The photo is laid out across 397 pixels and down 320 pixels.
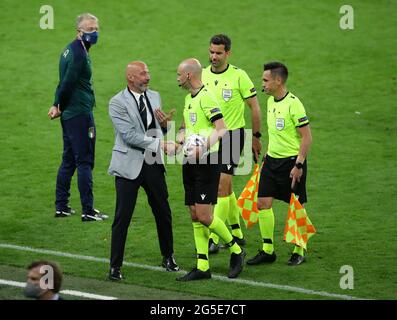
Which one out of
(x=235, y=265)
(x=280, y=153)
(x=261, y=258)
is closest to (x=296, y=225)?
(x=261, y=258)

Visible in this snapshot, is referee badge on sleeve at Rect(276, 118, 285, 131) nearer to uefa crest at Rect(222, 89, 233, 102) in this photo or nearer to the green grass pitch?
uefa crest at Rect(222, 89, 233, 102)

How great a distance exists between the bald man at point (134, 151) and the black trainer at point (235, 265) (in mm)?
962

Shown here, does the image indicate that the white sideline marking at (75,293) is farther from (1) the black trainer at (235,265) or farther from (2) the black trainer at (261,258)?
(2) the black trainer at (261,258)

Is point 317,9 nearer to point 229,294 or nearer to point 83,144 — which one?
point 83,144

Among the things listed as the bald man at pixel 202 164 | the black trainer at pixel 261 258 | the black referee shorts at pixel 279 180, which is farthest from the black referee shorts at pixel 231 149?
the black trainer at pixel 261 258

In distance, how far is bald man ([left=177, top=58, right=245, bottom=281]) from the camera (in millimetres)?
11555

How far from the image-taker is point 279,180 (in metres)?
12.6

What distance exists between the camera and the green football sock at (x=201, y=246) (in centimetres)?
1180

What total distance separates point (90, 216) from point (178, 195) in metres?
1.78

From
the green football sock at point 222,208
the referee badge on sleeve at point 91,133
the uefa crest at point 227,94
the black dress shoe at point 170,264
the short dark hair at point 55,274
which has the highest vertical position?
the uefa crest at point 227,94

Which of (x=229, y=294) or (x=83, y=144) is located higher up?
(x=83, y=144)
